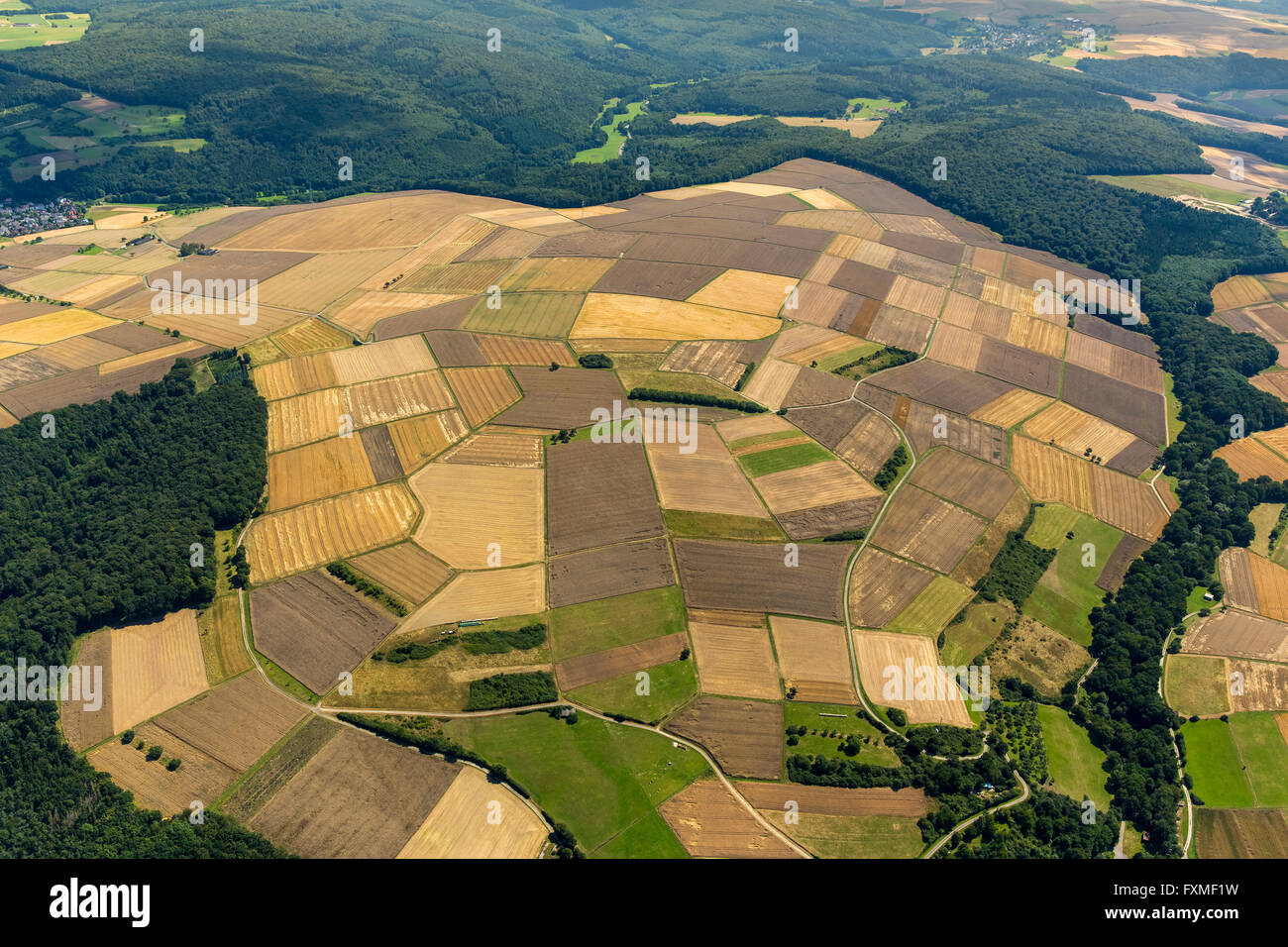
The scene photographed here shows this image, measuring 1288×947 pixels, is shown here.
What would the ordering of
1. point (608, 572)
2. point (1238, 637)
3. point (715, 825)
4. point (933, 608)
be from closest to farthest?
point (715, 825)
point (933, 608)
point (1238, 637)
point (608, 572)

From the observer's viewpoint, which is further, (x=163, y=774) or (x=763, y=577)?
(x=763, y=577)

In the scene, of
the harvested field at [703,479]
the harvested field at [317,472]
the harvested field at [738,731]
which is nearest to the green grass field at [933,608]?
the harvested field at [738,731]

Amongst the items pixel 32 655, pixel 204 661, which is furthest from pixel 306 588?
pixel 32 655

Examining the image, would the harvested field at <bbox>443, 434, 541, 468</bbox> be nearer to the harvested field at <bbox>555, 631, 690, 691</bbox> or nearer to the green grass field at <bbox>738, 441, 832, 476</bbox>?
the green grass field at <bbox>738, 441, 832, 476</bbox>

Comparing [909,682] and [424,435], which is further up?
[424,435]

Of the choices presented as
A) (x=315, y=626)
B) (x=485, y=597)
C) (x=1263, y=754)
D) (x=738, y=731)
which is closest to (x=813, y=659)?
(x=738, y=731)

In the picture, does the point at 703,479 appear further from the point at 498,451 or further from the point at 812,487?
the point at 498,451

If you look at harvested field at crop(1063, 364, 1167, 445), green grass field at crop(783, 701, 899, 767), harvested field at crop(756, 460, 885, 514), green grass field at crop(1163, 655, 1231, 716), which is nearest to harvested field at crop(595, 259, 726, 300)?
harvested field at crop(756, 460, 885, 514)
